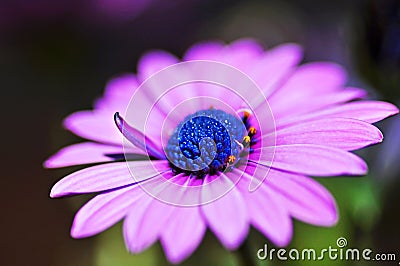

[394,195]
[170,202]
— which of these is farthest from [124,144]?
[394,195]

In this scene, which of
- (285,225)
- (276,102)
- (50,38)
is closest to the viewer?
(285,225)

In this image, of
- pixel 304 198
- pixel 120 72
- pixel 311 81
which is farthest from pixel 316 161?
pixel 120 72

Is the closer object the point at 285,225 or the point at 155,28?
the point at 285,225

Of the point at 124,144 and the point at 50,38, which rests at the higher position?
the point at 50,38

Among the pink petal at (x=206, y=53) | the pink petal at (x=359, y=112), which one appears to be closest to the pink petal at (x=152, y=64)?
the pink petal at (x=206, y=53)

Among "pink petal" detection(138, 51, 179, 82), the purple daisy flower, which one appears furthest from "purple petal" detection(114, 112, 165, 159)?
"pink petal" detection(138, 51, 179, 82)

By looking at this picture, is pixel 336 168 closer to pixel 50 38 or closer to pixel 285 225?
pixel 285 225
